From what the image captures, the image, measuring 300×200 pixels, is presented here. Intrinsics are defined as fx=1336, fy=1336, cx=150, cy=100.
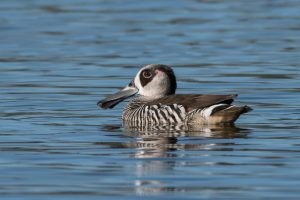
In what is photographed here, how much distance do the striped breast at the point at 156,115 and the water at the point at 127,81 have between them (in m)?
0.26

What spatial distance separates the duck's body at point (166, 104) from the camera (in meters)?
15.3

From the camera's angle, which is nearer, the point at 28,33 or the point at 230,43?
the point at 230,43

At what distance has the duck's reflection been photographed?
37.9 feet

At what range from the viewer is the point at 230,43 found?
2534cm

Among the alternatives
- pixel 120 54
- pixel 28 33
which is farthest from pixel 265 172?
pixel 28 33

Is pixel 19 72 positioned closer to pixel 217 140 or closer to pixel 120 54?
pixel 120 54

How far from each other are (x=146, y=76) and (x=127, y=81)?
3731mm

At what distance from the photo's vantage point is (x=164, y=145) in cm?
1386

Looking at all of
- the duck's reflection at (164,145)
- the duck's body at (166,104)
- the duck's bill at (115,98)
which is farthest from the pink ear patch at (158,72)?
the duck's reflection at (164,145)

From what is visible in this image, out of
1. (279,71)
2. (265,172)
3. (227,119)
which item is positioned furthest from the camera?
(279,71)

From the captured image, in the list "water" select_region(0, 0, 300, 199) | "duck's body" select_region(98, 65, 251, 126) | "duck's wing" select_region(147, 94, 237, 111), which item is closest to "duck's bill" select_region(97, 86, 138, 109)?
"duck's body" select_region(98, 65, 251, 126)

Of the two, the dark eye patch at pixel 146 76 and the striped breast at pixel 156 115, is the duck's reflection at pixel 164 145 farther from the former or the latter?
the dark eye patch at pixel 146 76

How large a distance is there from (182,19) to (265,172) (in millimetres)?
17801

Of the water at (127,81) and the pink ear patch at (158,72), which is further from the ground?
the pink ear patch at (158,72)
